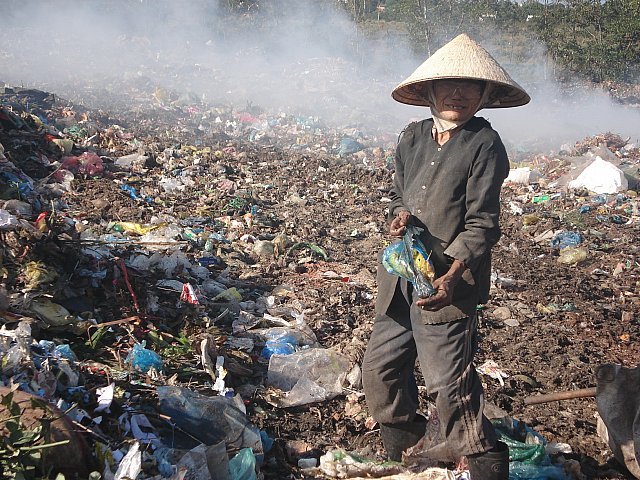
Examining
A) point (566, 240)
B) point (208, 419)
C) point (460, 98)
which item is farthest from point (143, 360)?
point (566, 240)

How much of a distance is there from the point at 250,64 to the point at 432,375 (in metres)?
26.0

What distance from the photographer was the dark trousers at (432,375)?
207 cm

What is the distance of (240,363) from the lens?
11.2 feet

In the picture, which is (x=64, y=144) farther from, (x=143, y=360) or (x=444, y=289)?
(x=444, y=289)

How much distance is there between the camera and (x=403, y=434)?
8.21 ft

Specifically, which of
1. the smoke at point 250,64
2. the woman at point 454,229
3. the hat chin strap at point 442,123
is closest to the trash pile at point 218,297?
the woman at point 454,229

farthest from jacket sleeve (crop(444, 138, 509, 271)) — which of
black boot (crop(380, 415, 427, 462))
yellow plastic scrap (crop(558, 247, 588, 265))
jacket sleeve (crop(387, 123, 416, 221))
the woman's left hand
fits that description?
yellow plastic scrap (crop(558, 247, 588, 265))

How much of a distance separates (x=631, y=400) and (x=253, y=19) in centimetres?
2994

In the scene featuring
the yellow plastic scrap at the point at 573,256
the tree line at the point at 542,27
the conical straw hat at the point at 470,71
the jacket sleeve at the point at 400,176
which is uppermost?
the tree line at the point at 542,27

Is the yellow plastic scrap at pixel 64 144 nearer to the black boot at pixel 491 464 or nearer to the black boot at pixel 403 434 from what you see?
the black boot at pixel 403 434

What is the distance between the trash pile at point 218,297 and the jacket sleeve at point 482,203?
3.06 ft

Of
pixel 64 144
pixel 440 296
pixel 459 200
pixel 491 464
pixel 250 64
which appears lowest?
pixel 491 464

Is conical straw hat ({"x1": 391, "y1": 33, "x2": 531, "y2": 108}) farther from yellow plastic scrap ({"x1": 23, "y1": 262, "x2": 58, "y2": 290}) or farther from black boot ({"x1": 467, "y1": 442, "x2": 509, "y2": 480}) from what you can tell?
yellow plastic scrap ({"x1": 23, "y1": 262, "x2": 58, "y2": 290})

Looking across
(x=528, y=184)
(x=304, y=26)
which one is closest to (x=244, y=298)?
(x=528, y=184)
